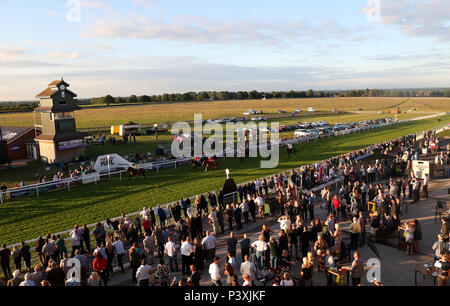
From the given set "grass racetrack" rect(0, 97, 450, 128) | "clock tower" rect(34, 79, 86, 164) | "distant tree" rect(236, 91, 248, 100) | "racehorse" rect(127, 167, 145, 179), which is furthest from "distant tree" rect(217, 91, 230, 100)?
"racehorse" rect(127, 167, 145, 179)

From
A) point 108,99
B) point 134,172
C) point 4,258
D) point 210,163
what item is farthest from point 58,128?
point 108,99

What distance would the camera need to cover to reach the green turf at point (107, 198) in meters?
14.2

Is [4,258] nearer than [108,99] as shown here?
Yes

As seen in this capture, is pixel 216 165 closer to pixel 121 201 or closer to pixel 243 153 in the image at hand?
pixel 243 153

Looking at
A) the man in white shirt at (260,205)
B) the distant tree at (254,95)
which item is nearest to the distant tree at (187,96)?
the distant tree at (254,95)

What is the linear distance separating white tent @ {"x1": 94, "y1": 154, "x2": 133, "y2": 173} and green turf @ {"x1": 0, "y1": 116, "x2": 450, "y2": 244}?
1.32 m

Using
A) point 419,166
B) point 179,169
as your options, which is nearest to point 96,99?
point 179,169

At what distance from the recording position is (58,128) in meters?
29.3

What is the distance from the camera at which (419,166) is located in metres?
18.3

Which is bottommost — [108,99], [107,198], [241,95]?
[107,198]

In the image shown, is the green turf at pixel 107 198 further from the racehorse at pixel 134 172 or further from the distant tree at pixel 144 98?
the distant tree at pixel 144 98

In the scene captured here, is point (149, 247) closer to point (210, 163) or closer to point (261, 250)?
point (261, 250)

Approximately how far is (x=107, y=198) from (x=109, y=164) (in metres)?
6.15

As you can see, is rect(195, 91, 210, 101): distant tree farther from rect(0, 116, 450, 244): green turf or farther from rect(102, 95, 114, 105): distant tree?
rect(0, 116, 450, 244): green turf
